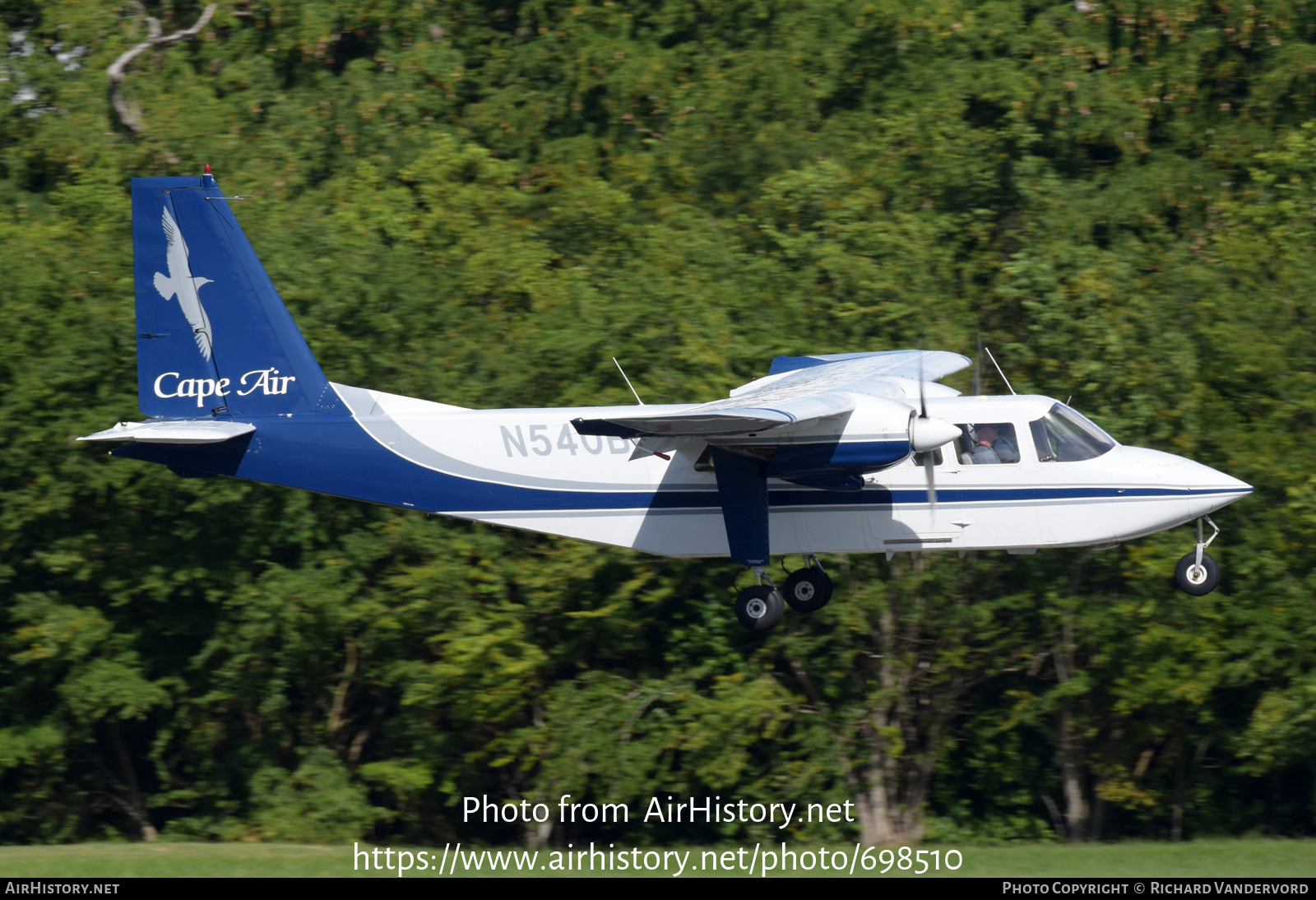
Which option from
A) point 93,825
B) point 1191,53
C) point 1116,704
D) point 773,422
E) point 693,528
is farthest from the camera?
point 1191,53

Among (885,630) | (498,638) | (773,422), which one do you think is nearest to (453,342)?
(498,638)

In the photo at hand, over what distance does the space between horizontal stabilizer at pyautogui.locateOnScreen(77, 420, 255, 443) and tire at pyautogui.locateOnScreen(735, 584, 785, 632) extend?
208 inches

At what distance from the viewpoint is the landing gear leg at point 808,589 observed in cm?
1463

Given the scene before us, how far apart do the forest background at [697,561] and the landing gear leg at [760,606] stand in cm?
313

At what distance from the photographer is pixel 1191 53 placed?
73.1 feet

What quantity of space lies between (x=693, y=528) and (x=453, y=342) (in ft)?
20.1

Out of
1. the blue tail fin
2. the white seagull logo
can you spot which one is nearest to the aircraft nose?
the blue tail fin

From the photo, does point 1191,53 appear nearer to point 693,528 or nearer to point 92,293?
point 693,528

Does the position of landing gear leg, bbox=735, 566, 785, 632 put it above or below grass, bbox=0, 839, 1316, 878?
above

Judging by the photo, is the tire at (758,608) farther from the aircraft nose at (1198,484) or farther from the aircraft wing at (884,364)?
the aircraft nose at (1198,484)

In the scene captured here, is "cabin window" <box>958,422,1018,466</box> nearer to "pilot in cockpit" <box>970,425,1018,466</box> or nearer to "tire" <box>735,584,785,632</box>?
"pilot in cockpit" <box>970,425,1018,466</box>

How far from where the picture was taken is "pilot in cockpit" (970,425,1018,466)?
13805 mm

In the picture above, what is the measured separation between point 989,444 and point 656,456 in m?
3.28

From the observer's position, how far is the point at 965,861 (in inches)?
562
